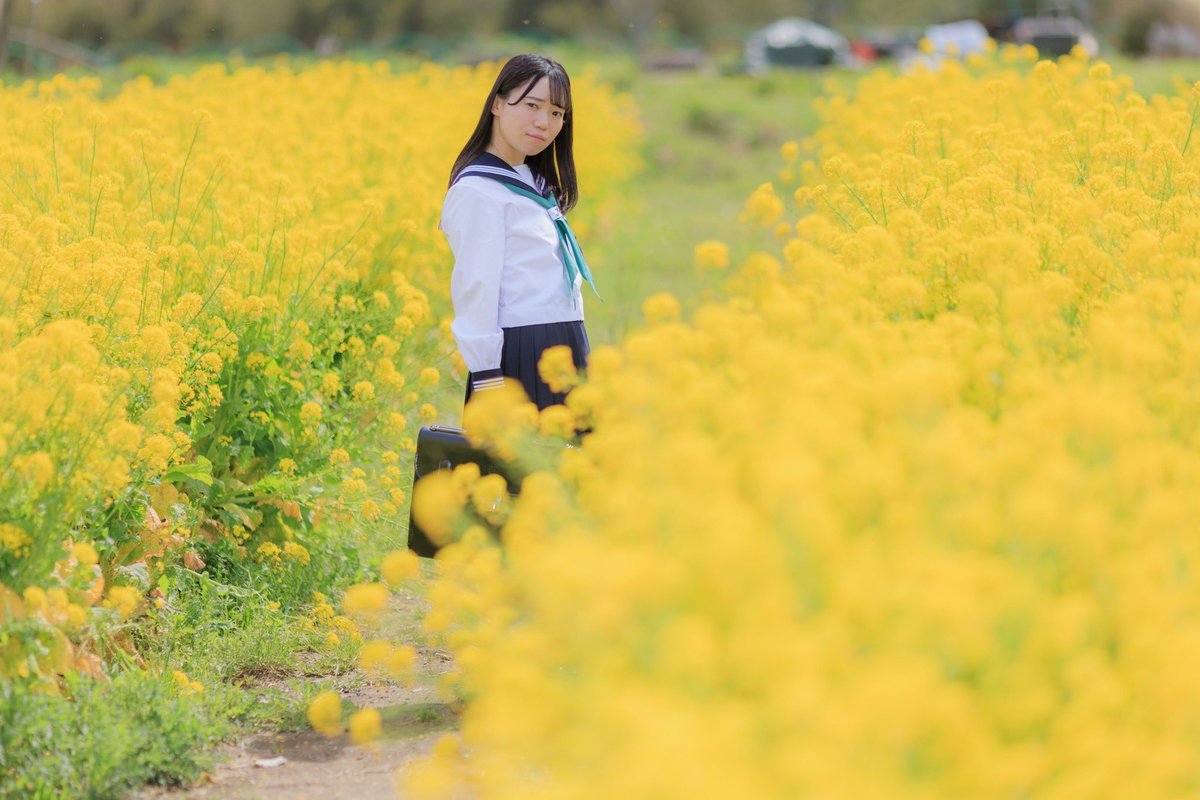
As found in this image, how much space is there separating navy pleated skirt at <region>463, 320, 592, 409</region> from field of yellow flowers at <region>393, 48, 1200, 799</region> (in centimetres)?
96

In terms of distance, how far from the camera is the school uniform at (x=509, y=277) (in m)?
3.94

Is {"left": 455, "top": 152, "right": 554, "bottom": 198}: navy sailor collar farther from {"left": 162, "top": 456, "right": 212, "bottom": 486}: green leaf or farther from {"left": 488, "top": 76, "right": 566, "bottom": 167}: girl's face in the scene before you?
{"left": 162, "top": 456, "right": 212, "bottom": 486}: green leaf

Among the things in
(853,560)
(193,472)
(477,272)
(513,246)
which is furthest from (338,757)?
(853,560)

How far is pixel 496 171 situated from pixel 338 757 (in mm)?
1659

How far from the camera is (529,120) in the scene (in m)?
4.07

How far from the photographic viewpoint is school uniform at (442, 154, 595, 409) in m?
3.94

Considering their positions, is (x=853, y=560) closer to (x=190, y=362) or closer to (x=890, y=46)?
(x=190, y=362)

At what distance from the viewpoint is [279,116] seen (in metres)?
7.84

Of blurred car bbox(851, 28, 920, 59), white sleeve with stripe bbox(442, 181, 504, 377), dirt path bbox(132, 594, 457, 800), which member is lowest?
dirt path bbox(132, 594, 457, 800)

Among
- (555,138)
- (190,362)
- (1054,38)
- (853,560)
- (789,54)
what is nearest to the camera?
(853,560)

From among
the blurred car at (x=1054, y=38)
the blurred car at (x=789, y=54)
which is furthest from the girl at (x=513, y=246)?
the blurred car at (x=789, y=54)

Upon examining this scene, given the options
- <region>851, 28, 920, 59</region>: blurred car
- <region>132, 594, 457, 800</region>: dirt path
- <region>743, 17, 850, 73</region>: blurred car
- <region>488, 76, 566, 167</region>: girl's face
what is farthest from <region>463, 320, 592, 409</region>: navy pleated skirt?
<region>851, 28, 920, 59</region>: blurred car

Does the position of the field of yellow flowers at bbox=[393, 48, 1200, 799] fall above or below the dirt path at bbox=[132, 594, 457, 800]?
above

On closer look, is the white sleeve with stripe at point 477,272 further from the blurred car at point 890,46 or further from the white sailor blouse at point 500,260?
the blurred car at point 890,46
